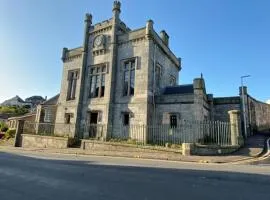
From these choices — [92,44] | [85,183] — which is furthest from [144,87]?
[85,183]

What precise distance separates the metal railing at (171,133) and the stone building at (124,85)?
1.80 feet

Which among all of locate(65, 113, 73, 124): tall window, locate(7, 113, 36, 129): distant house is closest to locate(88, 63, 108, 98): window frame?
locate(65, 113, 73, 124): tall window

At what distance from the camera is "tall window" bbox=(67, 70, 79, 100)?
2503 cm

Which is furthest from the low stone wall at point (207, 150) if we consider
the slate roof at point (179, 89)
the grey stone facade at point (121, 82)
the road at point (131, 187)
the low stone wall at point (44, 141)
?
the low stone wall at point (44, 141)

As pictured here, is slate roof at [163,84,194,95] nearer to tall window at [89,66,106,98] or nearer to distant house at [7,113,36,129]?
tall window at [89,66,106,98]

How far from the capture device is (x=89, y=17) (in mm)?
24906

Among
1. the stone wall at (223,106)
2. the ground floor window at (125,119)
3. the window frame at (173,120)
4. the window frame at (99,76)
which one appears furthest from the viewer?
the stone wall at (223,106)

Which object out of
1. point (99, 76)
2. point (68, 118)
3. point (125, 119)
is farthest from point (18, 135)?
point (125, 119)

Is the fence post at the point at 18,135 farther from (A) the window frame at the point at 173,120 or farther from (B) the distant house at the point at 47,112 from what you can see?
(A) the window frame at the point at 173,120

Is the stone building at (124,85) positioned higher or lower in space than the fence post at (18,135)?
higher

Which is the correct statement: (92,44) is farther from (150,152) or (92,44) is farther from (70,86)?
(150,152)

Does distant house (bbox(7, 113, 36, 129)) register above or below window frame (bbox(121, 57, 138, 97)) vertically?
below

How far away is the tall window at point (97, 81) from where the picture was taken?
22.6 m

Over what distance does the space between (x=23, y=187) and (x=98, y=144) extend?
11.6 meters
